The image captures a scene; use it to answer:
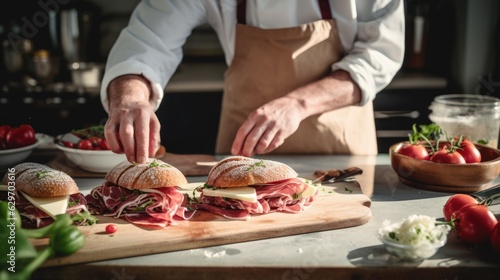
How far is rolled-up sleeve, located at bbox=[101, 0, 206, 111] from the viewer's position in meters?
2.32

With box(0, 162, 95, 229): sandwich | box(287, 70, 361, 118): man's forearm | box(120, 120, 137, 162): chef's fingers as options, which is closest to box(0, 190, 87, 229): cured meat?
box(0, 162, 95, 229): sandwich

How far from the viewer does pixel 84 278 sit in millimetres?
1449

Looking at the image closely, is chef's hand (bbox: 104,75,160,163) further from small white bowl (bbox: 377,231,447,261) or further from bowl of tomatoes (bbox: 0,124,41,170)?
small white bowl (bbox: 377,231,447,261)

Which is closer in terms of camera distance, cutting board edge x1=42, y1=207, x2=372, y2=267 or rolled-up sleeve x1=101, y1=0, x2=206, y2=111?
cutting board edge x1=42, y1=207, x2=372, y2=267

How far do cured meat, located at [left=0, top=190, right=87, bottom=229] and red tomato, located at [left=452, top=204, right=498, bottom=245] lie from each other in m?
1.06

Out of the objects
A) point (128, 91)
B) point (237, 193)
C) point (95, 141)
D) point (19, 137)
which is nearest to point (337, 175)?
point (237, 193)

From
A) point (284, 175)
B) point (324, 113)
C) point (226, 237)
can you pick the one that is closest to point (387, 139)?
point (324, 113)

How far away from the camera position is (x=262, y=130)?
2.03m

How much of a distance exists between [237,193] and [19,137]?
3.35 feet

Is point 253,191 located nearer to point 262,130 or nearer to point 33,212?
point 262,130

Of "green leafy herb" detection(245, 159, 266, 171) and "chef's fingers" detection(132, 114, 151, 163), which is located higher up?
"chef's fingers" detection(132, 114, 151, 163)

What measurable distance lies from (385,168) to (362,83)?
353 mm

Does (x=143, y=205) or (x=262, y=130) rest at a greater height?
(x=262, y=130)

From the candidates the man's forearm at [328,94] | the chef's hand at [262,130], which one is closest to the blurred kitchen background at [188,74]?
the man's forearm at [328,94]
